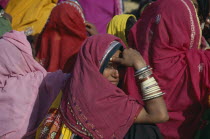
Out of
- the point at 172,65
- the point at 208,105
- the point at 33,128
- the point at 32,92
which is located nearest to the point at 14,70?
the point at 32,92

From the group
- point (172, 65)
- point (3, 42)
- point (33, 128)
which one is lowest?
point (33, 128)

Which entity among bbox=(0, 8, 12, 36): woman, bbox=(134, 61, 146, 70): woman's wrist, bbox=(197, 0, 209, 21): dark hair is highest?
bbox=(197, 0, 209, 21): dark hair

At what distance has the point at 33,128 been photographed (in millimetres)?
2527

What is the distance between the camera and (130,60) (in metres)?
2.16

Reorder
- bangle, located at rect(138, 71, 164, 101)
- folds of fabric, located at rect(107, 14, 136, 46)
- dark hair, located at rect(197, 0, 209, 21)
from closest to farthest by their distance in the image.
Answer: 1. bangle, located at rect(138, 71, 164, 101)
2. dark hair, located at rect(197, 0, 209, 21)
3. folds of fabric, located at rect(107, 14, 136, 46)

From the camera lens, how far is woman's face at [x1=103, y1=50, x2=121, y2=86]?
2.23 m

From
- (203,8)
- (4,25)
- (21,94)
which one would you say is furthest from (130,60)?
(4,25)

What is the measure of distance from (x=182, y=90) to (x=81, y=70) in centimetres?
66

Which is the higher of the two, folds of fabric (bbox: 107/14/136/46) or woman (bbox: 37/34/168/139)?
woman (bbox: 37/34/168/139)

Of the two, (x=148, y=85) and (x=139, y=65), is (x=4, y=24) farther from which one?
(x=148, y=85)

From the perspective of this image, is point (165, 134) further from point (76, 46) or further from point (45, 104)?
point (76, 46)

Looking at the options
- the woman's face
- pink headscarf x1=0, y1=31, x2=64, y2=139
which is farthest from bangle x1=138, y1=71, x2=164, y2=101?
pink headscarf x1=0, y1=31, x2=64, y2=139

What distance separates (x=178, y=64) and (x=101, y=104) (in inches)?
23.3

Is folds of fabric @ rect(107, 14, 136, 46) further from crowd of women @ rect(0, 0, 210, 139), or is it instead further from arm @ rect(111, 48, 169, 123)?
arm @ rect(111, 48, 169, 123)
